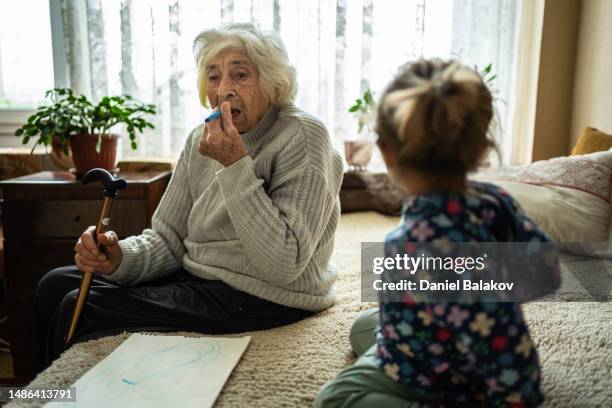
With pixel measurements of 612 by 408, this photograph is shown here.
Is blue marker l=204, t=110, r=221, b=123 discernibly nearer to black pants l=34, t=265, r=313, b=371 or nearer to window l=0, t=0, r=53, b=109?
black pants l=34, t=265, r=313, b=371

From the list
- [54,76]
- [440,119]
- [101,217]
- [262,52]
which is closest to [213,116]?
[262,52]

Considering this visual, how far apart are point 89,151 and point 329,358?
1.25 m

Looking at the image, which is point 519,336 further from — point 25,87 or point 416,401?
point 25,87

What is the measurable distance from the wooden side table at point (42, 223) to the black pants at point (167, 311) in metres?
0.58

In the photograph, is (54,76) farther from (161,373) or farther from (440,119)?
(440,119)

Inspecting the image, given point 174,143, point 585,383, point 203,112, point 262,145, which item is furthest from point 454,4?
point 585,383

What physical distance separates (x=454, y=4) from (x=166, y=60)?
1367 mm

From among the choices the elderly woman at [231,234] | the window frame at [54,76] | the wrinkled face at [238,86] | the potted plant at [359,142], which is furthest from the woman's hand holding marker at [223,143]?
the window frame at [54,76]

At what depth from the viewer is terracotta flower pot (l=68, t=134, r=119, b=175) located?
179 cm

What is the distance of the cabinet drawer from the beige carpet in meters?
0.77

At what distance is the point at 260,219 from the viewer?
1021 millimetres

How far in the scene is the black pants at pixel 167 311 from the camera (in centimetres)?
106

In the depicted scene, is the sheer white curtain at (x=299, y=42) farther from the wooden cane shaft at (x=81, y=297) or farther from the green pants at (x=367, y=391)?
the green pants at (x=367, y=391)

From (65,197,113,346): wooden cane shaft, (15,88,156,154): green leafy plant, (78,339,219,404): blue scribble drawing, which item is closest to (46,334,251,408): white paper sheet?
(78,339,219,404): blue scribble drawing
